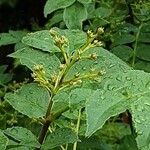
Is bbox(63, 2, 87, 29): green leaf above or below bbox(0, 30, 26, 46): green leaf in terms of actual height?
above

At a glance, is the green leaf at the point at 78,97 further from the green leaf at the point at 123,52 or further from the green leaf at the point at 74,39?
the green leaf at the point at 123,52

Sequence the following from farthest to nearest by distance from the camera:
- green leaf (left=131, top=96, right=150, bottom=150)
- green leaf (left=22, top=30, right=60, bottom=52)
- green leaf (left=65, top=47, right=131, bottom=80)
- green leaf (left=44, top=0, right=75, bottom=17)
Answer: green leaf (left=44, top=0, right=75, bottom=17) → green leaf (left=22, top=30, right=60, bottom=52) → green leaf (left=65, top=47, right=131, bottom=80) → green leaf (left=131, top=96, right=150, bottom=150)

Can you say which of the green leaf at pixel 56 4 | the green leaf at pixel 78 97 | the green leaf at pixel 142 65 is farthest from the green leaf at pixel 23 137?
the green leaf at pixel 142 65

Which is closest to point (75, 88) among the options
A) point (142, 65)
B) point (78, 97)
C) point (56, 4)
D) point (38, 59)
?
point (78, 97)

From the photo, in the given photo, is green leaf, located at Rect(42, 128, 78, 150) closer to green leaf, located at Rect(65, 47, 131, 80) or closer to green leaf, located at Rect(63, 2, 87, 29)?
green leaf, located at Rect(65, 47, 131, 80)

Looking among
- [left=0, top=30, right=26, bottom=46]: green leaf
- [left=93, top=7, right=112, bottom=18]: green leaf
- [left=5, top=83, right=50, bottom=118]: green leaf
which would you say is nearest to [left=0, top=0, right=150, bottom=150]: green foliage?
[left=5, top=83, right=50, bottom=118]: green leaf

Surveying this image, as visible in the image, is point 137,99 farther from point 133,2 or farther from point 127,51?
point 133,2
